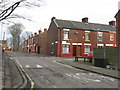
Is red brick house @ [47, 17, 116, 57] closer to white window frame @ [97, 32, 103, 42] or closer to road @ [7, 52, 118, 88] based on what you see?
white window frame @ [97, 32, 103, 42]

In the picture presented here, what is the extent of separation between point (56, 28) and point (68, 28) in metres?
2.54

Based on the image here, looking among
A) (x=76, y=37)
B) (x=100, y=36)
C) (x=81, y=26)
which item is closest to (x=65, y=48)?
(x=76, y=37)

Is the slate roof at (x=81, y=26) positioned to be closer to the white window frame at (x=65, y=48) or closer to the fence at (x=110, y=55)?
the white window frame at (x=65, y=48)

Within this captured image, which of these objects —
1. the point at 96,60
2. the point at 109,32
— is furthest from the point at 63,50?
the point at 96,60

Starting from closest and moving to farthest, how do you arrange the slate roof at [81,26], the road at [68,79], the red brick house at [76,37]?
the road at [68,79], the red brick house at [76,37], the slate roof at [81,26]

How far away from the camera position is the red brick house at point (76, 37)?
110 ft

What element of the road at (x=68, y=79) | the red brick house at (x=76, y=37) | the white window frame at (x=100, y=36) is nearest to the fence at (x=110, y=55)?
the road at (x=68, y=79)

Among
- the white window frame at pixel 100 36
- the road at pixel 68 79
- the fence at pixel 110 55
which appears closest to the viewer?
the road at pixel 68 79

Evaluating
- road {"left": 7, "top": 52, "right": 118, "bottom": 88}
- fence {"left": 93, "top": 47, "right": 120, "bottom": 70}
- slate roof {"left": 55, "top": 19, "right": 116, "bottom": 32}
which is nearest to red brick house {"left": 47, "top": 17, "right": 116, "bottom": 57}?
slate roof {"left": 55, "top": 19, "right": 116, "bottom": 32}

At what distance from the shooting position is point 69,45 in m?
33.9

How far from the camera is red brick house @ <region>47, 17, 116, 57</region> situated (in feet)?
110

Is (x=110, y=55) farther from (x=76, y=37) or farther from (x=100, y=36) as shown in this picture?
(x=100, y=36)

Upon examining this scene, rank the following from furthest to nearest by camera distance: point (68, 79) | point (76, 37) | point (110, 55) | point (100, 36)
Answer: point (100, 36) < point (76, 37) < point (110, 55) < point (68, 79)

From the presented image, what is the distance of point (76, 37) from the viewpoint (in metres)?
34.8
